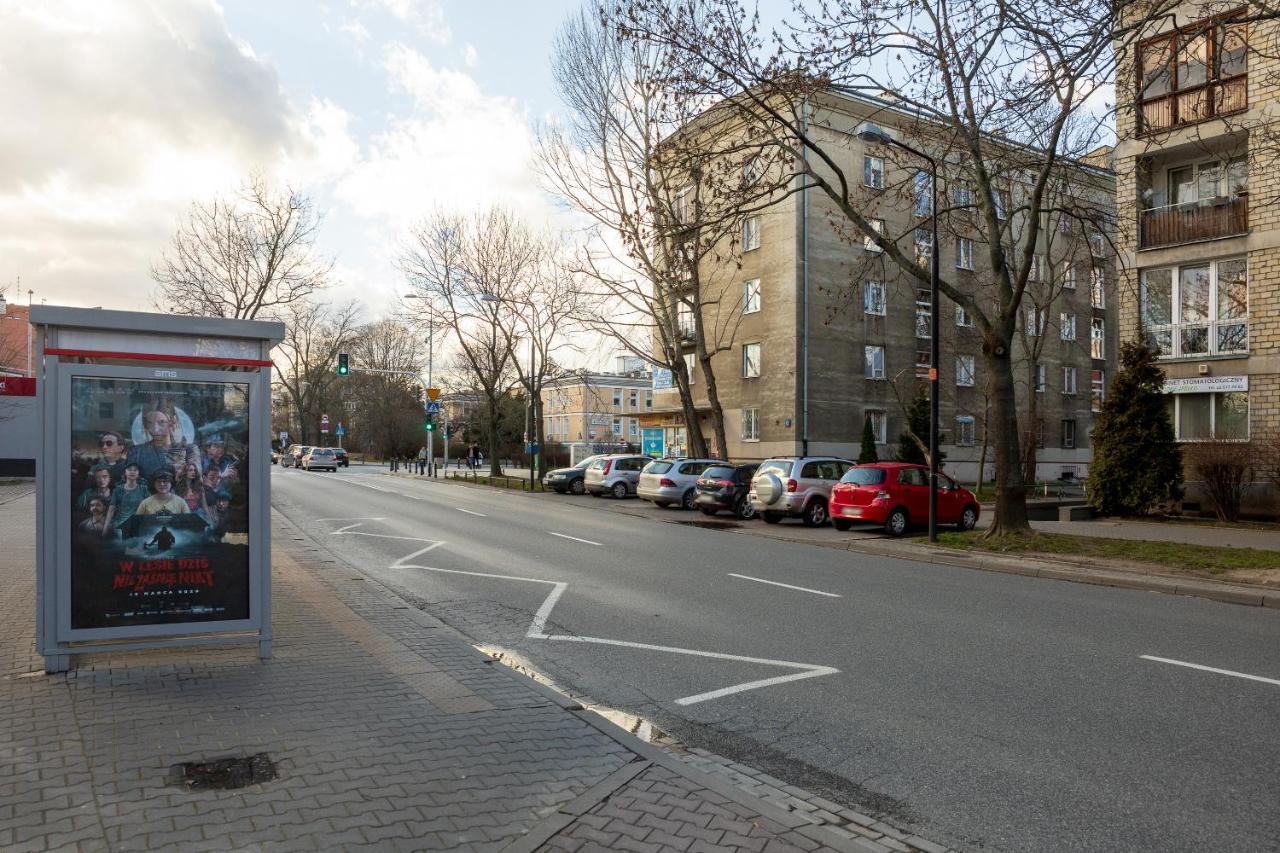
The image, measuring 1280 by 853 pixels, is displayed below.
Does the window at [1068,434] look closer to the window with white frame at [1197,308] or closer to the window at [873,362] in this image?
the window at [873,362]

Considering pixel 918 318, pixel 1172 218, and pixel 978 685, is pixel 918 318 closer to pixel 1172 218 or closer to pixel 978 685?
pixel 1172 218

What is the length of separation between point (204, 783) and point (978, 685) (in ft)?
16.7

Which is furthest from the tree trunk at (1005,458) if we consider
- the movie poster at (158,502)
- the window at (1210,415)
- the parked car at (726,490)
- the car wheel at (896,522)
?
the movie poster at (158,502)

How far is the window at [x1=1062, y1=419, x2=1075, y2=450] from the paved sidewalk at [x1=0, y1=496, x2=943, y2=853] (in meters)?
45.9

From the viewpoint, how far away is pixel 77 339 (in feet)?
20.1

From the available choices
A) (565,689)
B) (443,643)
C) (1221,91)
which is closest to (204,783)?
(565,689)

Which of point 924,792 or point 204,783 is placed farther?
point 924,792

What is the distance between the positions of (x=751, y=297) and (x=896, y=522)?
20465 millimetres

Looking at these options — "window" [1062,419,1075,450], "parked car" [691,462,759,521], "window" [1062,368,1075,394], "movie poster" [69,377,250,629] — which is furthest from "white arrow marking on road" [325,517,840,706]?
"window" [1062,368,1075,394]

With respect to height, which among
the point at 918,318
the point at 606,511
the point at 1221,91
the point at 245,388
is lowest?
the point at 606,511

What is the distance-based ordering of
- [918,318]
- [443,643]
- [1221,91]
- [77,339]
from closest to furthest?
[77,339] → [443,643] → [1221,91] → [918,318]

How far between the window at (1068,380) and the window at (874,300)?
46.1ft

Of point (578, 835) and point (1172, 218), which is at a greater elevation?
point (1172, 218)

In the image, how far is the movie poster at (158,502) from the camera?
6.03 metres
